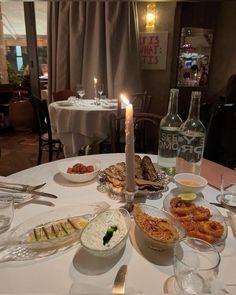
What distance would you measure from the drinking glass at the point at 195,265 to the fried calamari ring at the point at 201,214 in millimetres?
103

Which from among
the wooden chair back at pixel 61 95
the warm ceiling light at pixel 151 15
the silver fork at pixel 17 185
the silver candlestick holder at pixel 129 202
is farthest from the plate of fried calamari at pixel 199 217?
the warm ceiling light at pixel 151 15

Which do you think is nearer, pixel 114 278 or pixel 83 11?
pixel 114 278

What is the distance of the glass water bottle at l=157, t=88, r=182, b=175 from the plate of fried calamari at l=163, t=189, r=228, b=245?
201 mm

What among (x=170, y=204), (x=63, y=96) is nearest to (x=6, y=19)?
(x=63, y=96)

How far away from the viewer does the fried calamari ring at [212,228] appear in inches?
24.5

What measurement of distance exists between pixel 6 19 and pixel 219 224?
5.09 m

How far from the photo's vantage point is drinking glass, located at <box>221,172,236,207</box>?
84cm

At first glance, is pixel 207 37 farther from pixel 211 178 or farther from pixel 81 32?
pixel 211 178

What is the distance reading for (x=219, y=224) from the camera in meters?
0.65

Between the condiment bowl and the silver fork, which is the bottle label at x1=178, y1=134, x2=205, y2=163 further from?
the silver fork

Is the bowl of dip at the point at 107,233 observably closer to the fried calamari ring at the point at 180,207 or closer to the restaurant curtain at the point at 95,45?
the fried calamari ring at the point at 180,207

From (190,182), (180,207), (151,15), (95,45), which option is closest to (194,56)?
(151,15)

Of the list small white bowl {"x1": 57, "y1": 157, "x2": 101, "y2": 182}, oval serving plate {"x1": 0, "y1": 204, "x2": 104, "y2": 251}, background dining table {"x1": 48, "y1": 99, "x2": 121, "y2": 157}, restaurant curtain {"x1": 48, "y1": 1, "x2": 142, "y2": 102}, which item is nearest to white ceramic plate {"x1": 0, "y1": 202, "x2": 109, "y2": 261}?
oval serving plate {"x1": 0, "y1": 204, "x2": 104, "y2": 251}

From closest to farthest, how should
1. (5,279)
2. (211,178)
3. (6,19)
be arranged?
(5,279)
(211,178)
(6,19)
